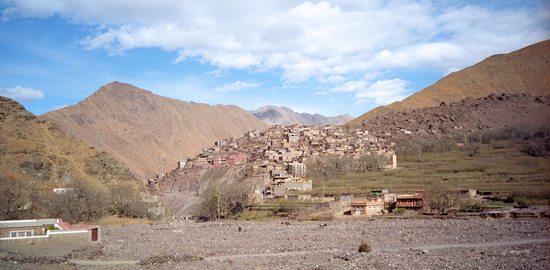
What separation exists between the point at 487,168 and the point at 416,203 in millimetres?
8625

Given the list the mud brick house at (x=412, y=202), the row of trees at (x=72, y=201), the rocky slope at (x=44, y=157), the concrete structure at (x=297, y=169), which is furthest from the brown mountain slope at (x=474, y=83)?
the rocky slope at (x=44, y=157)

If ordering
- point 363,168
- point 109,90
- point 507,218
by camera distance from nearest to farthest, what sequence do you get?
1. point 507,218
2. point 363,168
3. point 109,90

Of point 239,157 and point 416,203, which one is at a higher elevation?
point 239,157

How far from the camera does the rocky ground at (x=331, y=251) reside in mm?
21453

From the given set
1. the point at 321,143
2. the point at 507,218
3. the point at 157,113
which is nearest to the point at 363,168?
the point at 321,143

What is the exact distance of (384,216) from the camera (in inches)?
2137

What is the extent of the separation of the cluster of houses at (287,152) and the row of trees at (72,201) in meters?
18.5

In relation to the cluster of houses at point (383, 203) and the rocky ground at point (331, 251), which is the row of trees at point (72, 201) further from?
the cluster of houses at point (383, 203)

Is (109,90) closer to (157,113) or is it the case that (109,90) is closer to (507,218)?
(157,113)

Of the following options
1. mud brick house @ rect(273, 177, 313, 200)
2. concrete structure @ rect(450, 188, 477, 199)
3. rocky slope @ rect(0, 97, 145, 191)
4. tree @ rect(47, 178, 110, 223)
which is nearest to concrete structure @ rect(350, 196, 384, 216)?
concrete structure @ rect(450, 188, 477, 199)

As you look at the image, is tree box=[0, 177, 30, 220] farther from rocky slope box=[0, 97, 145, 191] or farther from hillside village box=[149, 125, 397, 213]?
hillside village box=[149, 125, 397, 213]

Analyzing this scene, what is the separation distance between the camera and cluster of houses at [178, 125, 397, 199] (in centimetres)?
7725

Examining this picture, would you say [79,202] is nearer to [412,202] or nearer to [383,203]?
[383,203]

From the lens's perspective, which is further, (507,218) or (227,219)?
(227,219)
